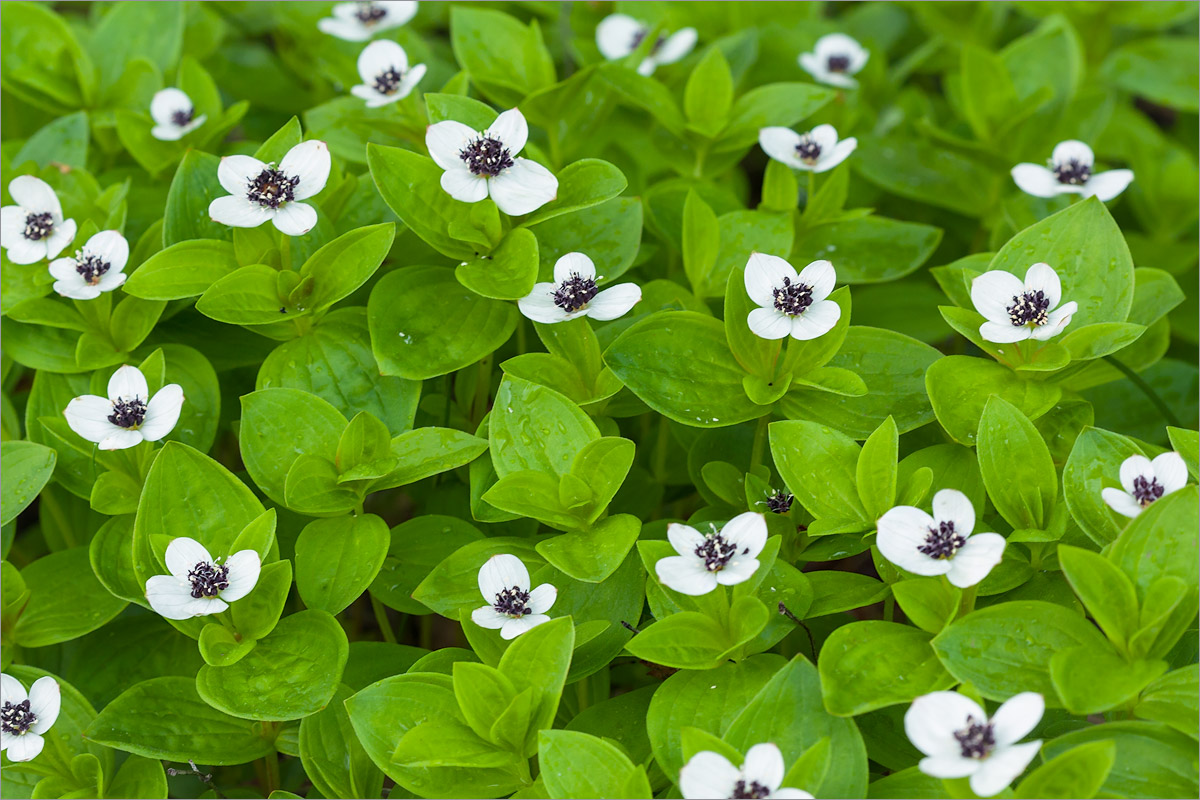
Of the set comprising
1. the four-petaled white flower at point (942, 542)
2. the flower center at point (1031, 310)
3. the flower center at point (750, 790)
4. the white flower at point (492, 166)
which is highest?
the white flower at point (492, 166)

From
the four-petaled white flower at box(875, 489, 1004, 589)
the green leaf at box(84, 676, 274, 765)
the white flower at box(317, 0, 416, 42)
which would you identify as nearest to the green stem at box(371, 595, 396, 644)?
the green leaf at box(84, 676, 274, 765)

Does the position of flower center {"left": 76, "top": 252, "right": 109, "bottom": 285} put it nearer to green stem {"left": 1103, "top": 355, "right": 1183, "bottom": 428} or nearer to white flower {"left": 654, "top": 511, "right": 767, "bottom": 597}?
white flower {"left": 654, "top": 511, "right": 767, "bottom": 597}

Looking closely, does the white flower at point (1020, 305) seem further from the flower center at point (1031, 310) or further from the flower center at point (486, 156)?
the flower center at point (486, 156)

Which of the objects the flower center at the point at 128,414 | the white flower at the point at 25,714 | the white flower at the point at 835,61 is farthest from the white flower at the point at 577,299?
the white flower at the point at 835,61

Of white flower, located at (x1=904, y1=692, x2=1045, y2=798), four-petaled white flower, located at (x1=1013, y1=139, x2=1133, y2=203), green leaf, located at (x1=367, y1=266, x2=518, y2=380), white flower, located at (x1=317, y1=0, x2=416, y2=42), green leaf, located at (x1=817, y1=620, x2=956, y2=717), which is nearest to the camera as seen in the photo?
white flower, located at (x1=904, y1=692, x2=1045, y2=798)

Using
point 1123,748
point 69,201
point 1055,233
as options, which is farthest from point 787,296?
point 69,201
